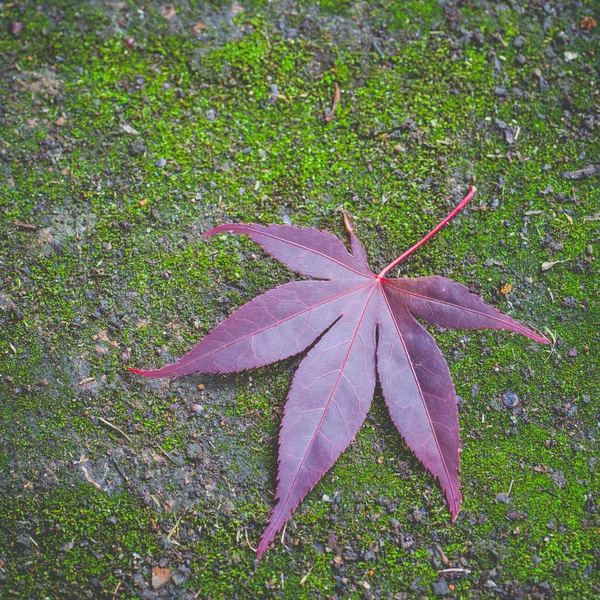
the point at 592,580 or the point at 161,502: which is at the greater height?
the point at 592,580

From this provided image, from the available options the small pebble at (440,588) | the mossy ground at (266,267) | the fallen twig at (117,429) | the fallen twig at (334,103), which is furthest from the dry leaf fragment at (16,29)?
the small pebble at (440,588)

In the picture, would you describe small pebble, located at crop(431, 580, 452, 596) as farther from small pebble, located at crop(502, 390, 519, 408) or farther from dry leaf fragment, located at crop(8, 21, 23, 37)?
dry leaf fragment, located at crop(8, 21, 23, 37)

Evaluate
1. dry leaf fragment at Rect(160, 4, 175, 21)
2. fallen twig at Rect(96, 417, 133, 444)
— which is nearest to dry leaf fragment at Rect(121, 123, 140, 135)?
dry leaf fragment at Rect(160, 4, 175, 21)

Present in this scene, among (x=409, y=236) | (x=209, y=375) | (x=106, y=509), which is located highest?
(x=409, y=236)

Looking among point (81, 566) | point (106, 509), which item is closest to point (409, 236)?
point (106, 509)

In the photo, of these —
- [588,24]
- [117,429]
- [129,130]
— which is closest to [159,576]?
[117,429]

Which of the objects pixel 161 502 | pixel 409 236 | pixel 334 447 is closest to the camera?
pixel 334 447

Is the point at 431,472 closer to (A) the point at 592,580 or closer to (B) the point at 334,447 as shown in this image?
(B) the point at 334,447
